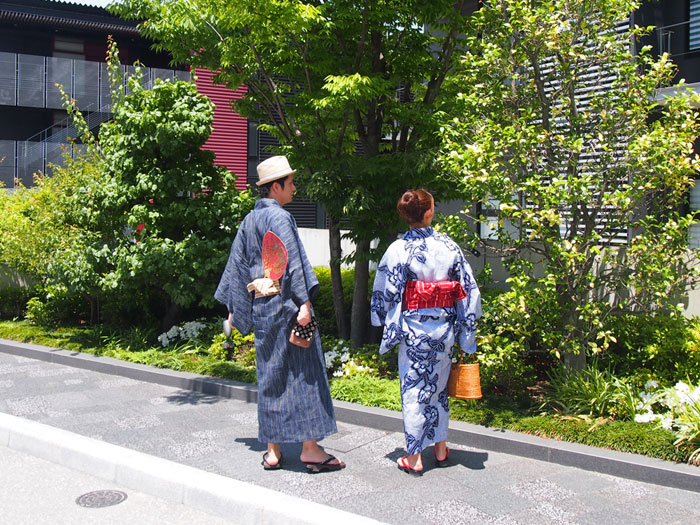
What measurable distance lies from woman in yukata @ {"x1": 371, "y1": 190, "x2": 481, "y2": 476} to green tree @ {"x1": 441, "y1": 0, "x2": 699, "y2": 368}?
0.96 metres

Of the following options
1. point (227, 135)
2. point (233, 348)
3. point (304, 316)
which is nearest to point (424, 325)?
point (304, 316)

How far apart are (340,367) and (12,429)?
341 cm

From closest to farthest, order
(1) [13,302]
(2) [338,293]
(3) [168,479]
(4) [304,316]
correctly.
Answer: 1. (3) [168,479]
2. (4) [304,316]
3. (2) [338,293]
4. (1) [13,302]

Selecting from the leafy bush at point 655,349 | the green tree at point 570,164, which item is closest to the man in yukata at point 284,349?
the green tree at point 570,164

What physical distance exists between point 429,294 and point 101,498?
2.54m

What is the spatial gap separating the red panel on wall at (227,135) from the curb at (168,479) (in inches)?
622

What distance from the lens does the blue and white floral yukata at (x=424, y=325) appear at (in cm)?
439

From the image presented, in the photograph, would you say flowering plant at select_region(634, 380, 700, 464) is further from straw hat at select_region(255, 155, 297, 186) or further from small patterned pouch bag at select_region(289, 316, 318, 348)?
straw hat at select_region(255, 155, 297, 186)

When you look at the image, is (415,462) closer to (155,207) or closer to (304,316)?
(304,316)

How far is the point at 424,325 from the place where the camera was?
439 centimetres

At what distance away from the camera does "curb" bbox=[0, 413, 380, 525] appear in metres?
3.53

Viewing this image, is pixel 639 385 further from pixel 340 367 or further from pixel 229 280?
pixel 229 280

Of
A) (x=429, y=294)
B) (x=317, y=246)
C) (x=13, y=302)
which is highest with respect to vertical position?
(x=317, y=246)

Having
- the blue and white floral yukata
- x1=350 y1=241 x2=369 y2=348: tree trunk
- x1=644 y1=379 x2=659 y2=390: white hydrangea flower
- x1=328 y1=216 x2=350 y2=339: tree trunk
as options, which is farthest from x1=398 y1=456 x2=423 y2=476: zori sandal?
x1=328 y1=216 x2=350 y2=339: tree trunk
